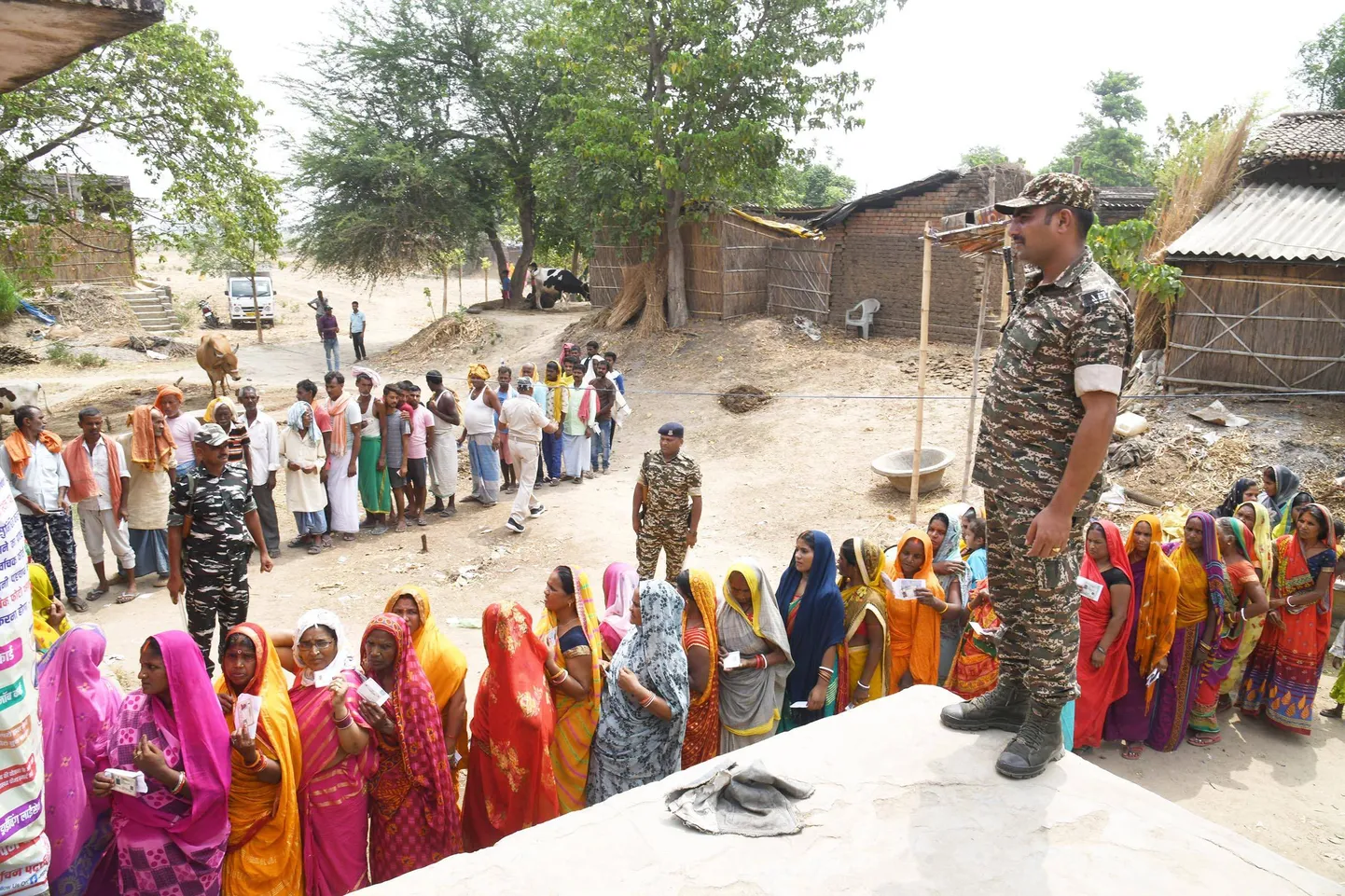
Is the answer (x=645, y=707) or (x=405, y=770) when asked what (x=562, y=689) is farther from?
(x=405, y=770)

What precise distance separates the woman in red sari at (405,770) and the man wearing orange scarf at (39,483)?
185 inches

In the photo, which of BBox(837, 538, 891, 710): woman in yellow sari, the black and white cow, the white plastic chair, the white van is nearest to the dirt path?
the white plastic chair

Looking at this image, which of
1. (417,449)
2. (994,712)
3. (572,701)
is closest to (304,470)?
(417,449)

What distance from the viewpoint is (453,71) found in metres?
24.7

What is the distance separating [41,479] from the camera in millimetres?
6922

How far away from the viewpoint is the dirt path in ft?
16.7

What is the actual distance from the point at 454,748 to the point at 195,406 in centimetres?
1565

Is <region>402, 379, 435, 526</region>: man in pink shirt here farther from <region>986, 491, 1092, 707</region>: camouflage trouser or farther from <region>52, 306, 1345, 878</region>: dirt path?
<region>986, 491, 1092, 707</region>: camouflage trouser

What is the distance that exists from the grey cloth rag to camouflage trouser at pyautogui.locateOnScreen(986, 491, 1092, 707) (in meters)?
0.82

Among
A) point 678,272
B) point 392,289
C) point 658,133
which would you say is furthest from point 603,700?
point 392,289

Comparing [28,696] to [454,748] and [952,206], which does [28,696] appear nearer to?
[454,748]

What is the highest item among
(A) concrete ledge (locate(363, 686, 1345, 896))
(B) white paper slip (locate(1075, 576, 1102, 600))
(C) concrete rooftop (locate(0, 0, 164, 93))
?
(C) concrete rooftop (locate(0, 0, 164, 93))

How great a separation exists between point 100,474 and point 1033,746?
7.54 metres

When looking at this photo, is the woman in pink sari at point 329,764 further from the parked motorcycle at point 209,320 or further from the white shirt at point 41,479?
the parked motorcycle at point 209,320
